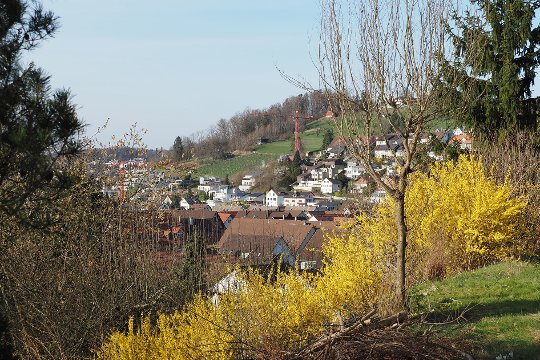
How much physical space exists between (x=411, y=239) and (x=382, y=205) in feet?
3.61

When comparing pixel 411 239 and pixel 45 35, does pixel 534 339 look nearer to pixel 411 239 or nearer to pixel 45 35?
pixel 411 239

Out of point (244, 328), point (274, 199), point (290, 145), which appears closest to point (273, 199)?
point (274, 199)

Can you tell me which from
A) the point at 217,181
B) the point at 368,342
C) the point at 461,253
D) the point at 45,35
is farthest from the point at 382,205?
the point at 217,181

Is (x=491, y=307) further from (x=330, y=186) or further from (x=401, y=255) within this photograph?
(x=330, y=186)

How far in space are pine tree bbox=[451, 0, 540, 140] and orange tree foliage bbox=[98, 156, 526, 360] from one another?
12.7 feet

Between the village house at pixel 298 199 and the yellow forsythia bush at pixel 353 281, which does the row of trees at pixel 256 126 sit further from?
the yellow forsythia bush at pixel 353 281

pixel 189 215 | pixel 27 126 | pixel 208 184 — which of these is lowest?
pixel 189 215

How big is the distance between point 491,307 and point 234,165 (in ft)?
277

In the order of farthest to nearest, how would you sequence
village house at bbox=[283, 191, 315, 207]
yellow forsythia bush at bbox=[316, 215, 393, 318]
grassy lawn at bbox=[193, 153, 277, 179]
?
grassy lawn at bbox=[193, 153, 277, 179], village house at bbox=[283, 191, 315, 207], yellow forsythia bush at bbox=[316, 215, 393, 318]

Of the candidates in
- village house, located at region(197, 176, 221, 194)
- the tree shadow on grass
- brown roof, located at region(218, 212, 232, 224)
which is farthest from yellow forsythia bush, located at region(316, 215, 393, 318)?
village house, located at region(197, 176, 221, 194)

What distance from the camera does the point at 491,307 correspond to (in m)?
8.80

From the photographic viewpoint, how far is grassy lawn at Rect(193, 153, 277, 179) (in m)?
88.1

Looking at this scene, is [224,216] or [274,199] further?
[274,199]

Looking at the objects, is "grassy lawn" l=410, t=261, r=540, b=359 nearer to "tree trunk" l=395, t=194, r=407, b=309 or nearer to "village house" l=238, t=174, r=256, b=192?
"tree trunk" l=395, t=194, r=407, b=309
